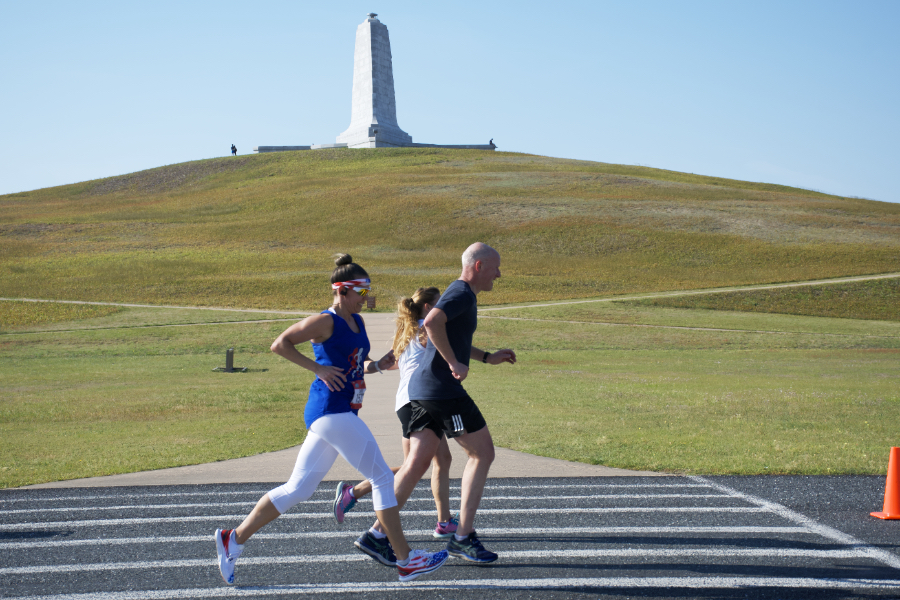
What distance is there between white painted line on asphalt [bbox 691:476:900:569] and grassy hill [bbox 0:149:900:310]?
35.5 metres

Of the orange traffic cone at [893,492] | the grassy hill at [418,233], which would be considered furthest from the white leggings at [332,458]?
the grassy hill at [418,233]

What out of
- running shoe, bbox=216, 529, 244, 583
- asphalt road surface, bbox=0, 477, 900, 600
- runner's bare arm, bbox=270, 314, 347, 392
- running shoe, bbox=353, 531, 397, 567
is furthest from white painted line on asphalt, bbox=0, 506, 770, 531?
runner's bare arm, bbox=270, 314, 347, 392

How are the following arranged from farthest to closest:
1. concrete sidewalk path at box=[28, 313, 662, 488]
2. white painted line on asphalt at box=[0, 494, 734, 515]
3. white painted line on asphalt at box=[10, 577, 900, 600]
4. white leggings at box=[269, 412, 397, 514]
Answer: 1. concrete sidewalk path at box=[28, 313, 662, 488]
2. white painted line on asphalt at box=[0, 494, 734, 515]
3. white leggings at box=[269, 412, 397, 514]
4. white painted line on asphalt at box=[10, 577, 900, 600]

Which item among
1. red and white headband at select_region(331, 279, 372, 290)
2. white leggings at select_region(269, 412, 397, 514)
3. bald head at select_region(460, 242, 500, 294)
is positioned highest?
bald head at select_region(460, 242, 500, 294)

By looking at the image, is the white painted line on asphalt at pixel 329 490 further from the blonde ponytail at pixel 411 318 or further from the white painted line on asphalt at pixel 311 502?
the blonde ponytail at pixel 411 318

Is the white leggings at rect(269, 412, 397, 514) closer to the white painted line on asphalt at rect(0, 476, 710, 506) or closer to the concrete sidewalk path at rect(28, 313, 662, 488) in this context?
the white painted line on asphalt at rect(0, 476, 710, 506)

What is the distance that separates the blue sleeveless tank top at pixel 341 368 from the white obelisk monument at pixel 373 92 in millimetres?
81321

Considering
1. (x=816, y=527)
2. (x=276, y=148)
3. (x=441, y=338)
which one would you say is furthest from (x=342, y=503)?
(x=276, y=148)

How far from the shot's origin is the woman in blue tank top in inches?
197

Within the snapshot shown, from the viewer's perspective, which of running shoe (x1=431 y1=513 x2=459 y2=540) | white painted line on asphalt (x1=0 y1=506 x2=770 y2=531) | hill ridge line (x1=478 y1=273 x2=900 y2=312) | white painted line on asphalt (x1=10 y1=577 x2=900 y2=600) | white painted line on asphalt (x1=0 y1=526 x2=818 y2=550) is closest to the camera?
white painted line on asphalt (x1=10 y1=577 x2=900 y2=600)

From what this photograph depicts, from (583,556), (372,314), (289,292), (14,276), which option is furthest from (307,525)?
(14,276)

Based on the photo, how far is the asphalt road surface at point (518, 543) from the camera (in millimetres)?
5027

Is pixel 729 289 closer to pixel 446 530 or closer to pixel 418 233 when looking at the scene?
pixel 418 233

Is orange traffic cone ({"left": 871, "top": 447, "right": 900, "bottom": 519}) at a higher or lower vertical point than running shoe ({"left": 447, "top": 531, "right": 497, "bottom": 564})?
higher
